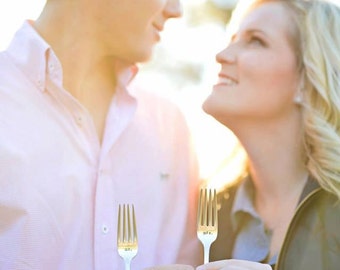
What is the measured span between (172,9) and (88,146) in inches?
22.6

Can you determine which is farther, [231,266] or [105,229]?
[105,229]

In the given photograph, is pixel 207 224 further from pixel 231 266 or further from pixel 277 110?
pixel 277 110

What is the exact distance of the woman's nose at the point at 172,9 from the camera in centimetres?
270

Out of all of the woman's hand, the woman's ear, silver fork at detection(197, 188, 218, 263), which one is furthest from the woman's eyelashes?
the woman's hand

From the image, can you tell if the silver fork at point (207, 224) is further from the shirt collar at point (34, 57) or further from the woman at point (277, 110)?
the shirt collar at point (34, 57)

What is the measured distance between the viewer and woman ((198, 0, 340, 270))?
2.61m

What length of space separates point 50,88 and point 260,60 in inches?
26.6

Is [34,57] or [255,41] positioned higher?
[255,41]

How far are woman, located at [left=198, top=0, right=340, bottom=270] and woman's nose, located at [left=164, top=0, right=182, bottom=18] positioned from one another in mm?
191

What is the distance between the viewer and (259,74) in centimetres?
264

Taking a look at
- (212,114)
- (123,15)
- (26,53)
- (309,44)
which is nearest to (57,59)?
(26,53)

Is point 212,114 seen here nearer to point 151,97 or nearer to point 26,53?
point 151,97

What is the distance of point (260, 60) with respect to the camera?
104 inches

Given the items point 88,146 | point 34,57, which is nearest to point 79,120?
point 88,146
